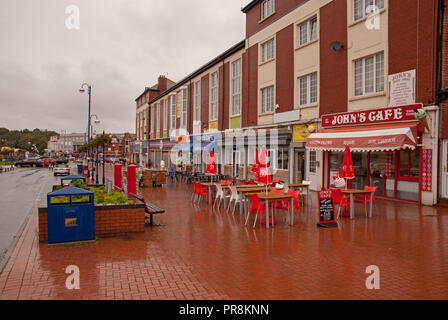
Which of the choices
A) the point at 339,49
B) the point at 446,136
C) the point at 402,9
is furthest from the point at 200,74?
the point at 446,136

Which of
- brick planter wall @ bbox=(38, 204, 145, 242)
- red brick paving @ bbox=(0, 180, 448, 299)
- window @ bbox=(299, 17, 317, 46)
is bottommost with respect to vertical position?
red brick paving @ bbox=(0, 180, 448, 299)

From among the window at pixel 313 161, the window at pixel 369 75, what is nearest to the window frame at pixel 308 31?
the window at pixel 369 75

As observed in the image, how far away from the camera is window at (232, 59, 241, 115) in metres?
27.4

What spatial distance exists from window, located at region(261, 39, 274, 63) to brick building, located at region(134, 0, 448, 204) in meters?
0.07

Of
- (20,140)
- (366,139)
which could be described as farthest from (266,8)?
(20,140)

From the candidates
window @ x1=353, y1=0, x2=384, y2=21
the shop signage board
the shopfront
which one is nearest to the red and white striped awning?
the shopfront

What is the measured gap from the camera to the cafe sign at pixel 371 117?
13245 millimetres

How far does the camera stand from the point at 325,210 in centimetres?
911

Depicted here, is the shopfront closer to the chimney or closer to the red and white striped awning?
the red and white striped awning

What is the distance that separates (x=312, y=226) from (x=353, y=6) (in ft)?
39.5

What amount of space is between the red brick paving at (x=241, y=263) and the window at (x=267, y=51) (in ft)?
52.4

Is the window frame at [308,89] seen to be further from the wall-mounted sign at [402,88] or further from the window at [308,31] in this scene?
the wall-mounted sign at [402,88]

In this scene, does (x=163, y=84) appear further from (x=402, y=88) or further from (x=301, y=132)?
(x=402, y=88)
